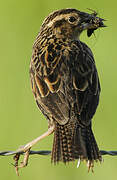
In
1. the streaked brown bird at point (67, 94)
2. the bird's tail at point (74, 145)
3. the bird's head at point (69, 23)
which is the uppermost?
the bird's head at point (69, 23)

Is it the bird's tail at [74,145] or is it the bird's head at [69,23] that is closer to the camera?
the bird's tail at [74,145]

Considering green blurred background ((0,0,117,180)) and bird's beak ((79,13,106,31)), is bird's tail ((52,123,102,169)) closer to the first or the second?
bird's beak ((79,13,106,31))

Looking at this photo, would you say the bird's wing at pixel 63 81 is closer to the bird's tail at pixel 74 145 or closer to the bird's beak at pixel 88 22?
the bird's tail at pixel 74 145

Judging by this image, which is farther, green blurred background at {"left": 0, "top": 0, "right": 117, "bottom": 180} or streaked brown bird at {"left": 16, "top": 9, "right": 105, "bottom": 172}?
green blurred background at {"left": 0, "top": 0, "right": 117, "bottom": 180}

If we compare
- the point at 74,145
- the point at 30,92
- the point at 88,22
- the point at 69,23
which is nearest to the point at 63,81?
the point at 74,145

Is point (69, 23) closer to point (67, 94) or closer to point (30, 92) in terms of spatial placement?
point (67, 94)

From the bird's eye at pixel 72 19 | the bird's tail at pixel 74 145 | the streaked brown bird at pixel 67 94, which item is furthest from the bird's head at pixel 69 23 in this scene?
the bird's tail at pixel 74 145

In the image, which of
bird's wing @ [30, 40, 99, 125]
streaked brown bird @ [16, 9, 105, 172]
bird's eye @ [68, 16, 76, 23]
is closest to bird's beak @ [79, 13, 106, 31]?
bird's eye @ [68, 16, 76, 23]
